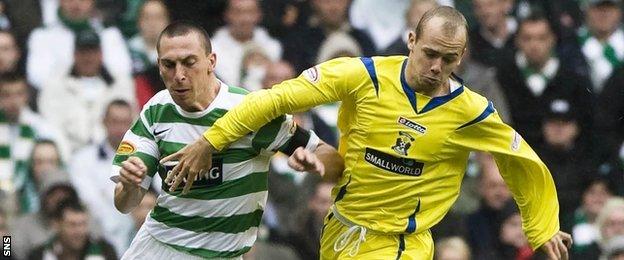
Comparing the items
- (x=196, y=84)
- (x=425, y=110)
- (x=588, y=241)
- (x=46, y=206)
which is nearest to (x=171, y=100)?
(x=196, y=84)

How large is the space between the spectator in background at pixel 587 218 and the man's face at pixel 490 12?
1471 mm

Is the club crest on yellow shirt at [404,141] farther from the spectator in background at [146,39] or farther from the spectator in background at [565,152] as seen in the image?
the spectator in background at [565,152]

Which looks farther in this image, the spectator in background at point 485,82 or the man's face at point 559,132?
the man's face at point 559,132

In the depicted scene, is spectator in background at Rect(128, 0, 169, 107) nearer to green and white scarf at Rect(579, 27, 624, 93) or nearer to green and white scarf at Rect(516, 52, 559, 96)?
green and white scarf at Rect(516, 52, 559, 96)

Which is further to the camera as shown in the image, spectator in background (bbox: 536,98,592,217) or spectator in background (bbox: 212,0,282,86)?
spectator in background (bbox: 536,98,592,217)

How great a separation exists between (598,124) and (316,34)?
2.42 m

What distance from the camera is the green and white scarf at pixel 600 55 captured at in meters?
12.0

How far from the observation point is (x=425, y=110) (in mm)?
7160

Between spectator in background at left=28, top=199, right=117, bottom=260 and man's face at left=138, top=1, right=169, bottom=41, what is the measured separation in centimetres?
140

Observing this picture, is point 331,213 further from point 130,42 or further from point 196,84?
point 130,42

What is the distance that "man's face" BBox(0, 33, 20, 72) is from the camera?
11062mm

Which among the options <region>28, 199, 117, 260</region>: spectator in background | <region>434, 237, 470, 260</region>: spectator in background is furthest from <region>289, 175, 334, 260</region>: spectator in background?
<region>28, 199, 117, 260</region>: spectator in background

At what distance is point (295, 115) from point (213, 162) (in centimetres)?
392

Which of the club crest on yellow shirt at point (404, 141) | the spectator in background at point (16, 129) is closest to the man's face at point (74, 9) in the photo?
the spectator in background at point (16, 129)
